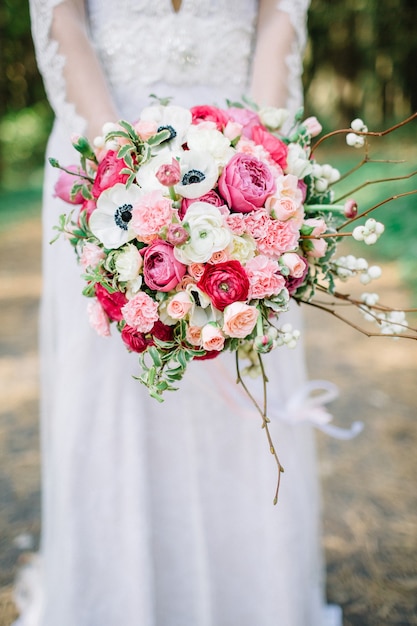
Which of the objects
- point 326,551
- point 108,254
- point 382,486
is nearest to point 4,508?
point 326,551

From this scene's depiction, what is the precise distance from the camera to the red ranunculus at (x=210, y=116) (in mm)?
1409

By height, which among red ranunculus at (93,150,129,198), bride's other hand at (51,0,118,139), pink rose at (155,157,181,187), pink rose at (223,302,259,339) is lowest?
pink rose at (223,302,259,339)

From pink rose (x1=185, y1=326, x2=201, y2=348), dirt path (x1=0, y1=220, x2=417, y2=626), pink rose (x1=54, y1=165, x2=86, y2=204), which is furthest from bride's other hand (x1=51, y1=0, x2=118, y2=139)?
dirt path (x1=0, y1=220, x2=417, y2=626)

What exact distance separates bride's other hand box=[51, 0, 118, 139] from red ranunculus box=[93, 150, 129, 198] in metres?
0.24

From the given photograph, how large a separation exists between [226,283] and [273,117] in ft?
1.47

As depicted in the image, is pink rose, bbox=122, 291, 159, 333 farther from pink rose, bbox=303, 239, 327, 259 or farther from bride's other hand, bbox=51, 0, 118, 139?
bride's other hand, bbox=51, 0, 118, 139

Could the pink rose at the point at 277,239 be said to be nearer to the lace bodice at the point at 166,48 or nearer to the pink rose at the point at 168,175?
the pink rose at the point at 168,175

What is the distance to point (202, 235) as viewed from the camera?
4.06 ft

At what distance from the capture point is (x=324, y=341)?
500 cm

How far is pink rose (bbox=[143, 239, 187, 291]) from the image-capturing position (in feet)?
4.09

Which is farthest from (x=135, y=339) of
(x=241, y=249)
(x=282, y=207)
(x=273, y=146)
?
(x=273, y=146)

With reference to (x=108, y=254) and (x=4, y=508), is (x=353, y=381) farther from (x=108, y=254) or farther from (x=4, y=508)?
(x=108, y=254)

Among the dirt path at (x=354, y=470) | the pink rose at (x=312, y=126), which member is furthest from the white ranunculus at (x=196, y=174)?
the dirt path at (x=354, y=470)

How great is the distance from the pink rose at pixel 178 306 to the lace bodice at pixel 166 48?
67cm
